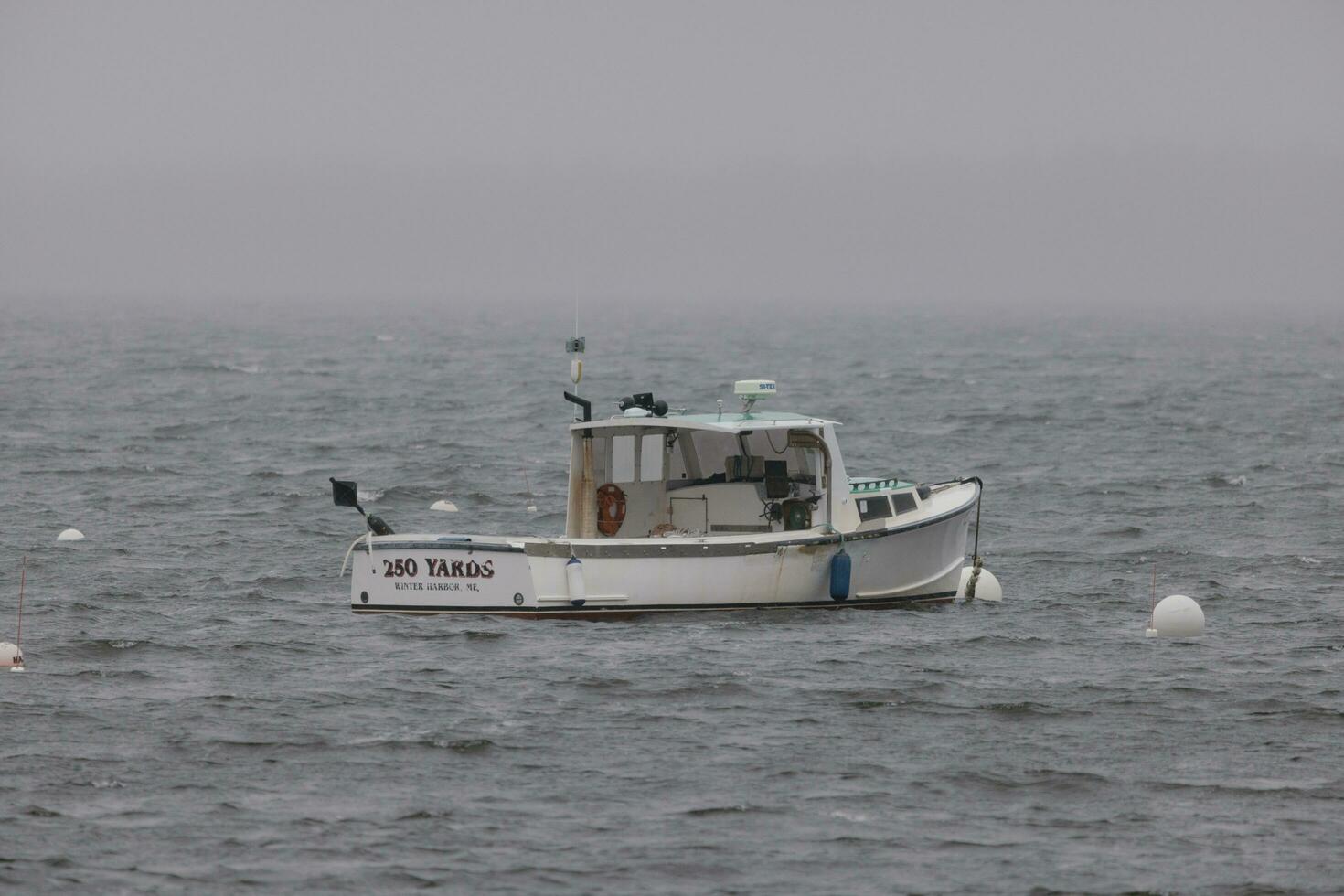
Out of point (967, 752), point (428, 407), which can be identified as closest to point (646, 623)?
point (967, 752)

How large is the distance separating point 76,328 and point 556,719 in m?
131

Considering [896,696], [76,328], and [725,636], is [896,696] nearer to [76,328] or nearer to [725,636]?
[725,636]

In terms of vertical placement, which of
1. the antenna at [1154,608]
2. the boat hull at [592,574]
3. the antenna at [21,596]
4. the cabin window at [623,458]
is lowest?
the antenna at [21,596]

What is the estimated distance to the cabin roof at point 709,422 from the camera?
83.2 feet

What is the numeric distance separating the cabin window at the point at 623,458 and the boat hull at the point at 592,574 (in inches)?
80.7

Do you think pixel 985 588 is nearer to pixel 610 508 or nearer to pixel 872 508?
pixel 872 508

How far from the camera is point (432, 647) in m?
23.9

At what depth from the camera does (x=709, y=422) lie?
83.4 ft

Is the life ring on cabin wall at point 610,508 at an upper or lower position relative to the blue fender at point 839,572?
upper

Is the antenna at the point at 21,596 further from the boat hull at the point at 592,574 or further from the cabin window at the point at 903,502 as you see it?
the cabin window at the point at 903,502

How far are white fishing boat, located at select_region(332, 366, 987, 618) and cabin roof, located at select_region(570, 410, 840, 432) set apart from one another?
32 mm

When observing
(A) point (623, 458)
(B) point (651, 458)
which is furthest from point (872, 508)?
(A) point (623, 458)

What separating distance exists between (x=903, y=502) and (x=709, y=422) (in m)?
3.39

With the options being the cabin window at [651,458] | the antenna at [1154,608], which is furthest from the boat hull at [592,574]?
the antenna at [1154,608]
